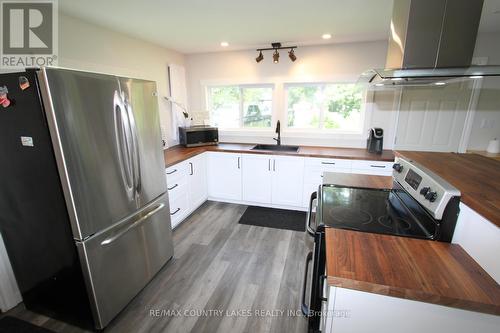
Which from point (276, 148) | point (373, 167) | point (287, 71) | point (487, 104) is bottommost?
point (373, 167)

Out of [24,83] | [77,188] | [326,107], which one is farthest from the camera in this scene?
[326,107]

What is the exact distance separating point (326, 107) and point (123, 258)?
125 inches

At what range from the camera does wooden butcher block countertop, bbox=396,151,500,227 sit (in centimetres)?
92

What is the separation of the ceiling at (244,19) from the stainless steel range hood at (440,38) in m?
0.63

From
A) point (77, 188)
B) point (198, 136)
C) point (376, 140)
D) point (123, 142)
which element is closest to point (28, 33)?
point (123, 142)

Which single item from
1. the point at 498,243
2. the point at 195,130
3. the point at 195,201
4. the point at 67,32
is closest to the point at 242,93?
the point at 195,130

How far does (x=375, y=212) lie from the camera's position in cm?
133

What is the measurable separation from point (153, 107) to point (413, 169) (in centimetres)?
192

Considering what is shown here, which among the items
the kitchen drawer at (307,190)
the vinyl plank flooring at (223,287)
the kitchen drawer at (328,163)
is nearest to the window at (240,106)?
the kitchen drawer at (328,163)

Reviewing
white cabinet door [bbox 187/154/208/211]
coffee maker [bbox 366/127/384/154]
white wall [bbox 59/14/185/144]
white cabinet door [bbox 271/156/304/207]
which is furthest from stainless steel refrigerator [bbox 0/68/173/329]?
coffee maker [bbox 366/127/384/154]

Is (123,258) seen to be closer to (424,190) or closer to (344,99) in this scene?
(424,190)

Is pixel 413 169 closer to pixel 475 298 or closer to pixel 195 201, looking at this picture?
pixel 475 298

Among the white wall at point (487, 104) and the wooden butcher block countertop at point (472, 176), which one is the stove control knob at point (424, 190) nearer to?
the wooden butcher block countertop at point (472, 176)

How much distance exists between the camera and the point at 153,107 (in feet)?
6.19
